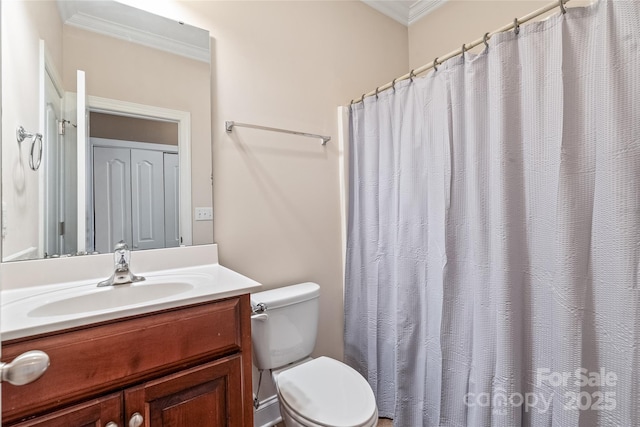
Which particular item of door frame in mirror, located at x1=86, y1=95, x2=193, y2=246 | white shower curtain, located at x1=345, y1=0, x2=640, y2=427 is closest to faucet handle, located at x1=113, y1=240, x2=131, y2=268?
door frame in mirror, located at x1=86, y1=95, x2=193, y2=246

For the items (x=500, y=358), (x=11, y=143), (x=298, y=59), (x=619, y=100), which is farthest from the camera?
(x=298, y=59)

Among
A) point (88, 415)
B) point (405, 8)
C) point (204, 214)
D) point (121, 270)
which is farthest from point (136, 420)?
point (405, 8)

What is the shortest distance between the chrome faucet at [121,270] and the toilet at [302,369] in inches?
19.8


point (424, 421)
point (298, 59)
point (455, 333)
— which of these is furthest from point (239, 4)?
point (424, 421)

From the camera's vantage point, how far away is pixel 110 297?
1.07 m

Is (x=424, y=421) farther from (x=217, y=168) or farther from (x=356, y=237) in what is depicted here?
(x=217, y=168)

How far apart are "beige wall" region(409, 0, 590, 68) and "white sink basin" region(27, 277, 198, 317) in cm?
214

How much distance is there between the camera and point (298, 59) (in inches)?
70.0

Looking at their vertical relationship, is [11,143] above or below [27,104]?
below

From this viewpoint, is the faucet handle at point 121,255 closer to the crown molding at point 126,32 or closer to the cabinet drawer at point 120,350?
the cabinet drawer at point 120,350

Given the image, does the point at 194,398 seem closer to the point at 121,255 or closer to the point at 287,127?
the point at 121,255

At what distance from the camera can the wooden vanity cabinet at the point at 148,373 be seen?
74 cm

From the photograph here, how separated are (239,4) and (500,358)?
2.01m

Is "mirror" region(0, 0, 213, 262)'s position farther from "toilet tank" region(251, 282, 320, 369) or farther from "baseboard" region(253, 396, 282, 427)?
"baseboard" region(253, 396, 282, 427)
